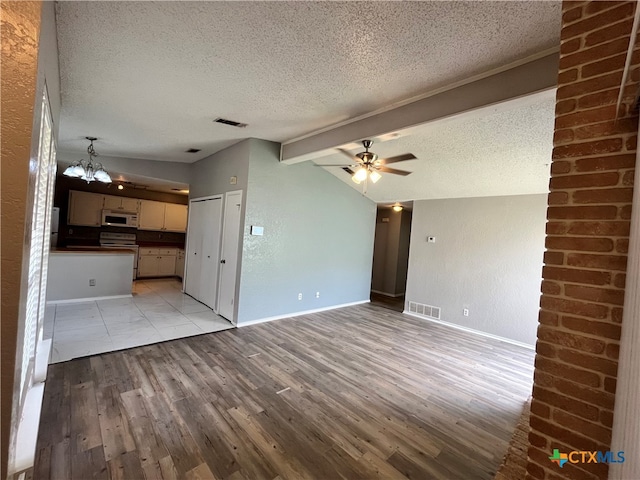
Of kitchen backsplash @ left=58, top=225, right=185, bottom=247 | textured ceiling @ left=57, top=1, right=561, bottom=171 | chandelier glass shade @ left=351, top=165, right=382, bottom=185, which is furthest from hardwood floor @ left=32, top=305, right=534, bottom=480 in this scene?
kitchen backsplash @ left=58, top=225, right=185, bottom=247

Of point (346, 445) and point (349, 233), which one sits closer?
point (346, 445)

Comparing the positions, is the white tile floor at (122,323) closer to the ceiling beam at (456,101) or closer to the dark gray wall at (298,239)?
the dark gray wall at (298,239)

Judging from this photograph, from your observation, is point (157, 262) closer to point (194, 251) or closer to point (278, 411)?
point (194, 251)

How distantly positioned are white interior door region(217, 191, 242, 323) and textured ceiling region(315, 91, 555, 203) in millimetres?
1688

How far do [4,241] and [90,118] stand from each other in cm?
316

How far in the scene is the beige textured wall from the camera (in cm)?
88

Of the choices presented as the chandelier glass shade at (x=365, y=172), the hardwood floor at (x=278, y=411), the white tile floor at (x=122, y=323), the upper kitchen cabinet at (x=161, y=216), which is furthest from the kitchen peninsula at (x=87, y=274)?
the chandelier glass shade at (x=365, y=172)

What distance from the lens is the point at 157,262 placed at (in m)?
7.14

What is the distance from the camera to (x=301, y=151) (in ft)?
12.8

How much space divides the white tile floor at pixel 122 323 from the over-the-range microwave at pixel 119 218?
2293 millimetres

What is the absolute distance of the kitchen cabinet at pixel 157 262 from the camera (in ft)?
22.6

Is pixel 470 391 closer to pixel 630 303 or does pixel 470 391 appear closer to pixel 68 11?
pixel 630 303

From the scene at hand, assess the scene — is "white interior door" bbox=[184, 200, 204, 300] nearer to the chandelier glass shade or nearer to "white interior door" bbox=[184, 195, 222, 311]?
"white interior door" bbox=[184, 195, 222, 311]

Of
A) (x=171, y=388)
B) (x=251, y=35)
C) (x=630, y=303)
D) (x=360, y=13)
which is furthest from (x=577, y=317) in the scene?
(x=171, y=388)
